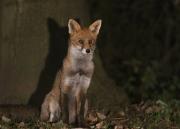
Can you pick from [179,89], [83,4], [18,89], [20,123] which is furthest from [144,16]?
[20,123]

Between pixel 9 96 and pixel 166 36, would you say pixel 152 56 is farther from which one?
pixel 9 96

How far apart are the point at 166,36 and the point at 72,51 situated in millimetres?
7331

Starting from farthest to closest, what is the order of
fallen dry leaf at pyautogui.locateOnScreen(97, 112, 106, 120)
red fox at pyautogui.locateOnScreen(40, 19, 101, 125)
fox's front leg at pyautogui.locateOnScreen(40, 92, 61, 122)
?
fallen dry leaf at pyautogui.locateOnScreen(97, 112, 106, 120) < fox's front leg at pyautogui.locateOnScreen(40, 92, 61, 122) < red fox at pyautogui.locateOnScreen(40, 19, 101, 125)

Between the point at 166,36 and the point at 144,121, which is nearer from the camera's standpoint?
the point at 144,121

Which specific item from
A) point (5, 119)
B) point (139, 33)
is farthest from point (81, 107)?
point (139, 33)

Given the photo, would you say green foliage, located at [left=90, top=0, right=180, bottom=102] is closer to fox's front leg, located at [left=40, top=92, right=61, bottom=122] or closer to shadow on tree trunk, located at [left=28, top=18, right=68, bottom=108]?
shadow on tree trunk, located at [left=28, top=18, right=68, bottom=108]

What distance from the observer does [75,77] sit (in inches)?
295

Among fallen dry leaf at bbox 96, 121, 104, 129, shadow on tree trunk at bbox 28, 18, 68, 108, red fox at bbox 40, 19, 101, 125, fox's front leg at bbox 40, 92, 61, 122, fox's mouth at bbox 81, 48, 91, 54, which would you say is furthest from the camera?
shadow on tree trunk at bbox 28, 18, 68, 108

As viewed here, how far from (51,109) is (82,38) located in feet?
3.09

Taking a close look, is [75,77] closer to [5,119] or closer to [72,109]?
[72,109]

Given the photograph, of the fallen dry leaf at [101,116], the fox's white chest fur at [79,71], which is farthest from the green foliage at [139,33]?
the fox's white chest fur at [79,71]

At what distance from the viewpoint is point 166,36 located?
47.5ft

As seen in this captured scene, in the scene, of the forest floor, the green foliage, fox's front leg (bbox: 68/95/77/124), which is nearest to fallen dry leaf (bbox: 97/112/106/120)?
the forest floor

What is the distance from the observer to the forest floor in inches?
289
